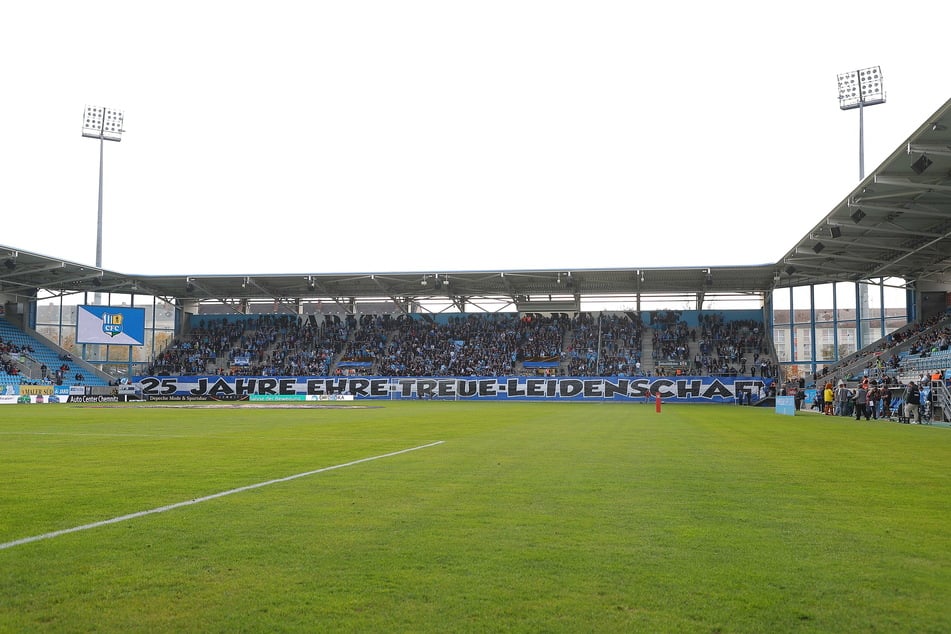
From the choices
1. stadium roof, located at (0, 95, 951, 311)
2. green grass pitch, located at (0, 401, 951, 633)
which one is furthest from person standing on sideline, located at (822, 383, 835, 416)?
green grass pitch, located at (0, 401, 951, 633)

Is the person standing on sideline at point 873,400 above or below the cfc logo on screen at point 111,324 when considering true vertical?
below

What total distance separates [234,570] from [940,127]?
86.1ft

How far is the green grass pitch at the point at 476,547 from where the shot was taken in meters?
4.28

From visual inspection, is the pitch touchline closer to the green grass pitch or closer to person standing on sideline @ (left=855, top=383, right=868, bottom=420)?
the green grass pitch

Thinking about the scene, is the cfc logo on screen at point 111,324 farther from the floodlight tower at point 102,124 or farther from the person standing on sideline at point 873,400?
the person standing on sideline at point 873,400

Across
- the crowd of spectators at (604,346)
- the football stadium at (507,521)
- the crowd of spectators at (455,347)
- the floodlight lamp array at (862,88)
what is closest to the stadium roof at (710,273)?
the football stadium at (507,521)

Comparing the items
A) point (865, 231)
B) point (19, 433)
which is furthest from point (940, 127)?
point (19, 433)

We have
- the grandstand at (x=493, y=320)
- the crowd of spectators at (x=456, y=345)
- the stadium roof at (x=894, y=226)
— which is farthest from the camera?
the crowd of spectators at (x=456, y=345)

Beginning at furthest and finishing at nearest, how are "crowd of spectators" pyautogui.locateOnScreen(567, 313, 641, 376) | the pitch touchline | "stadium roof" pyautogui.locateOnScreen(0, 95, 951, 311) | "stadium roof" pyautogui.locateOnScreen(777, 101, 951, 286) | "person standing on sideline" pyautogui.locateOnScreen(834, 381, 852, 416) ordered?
"crowd of spectators" pyautogui.locateOnScreen(567, 313, 641, 376)
"person standing on sideline" pyautogui.locateOnScreen(834, 381, 852, 416)
"stadium roof" pyautogui.locateOnScreen(0, 95, 951, 311)
"stadium roof" pyautogui.locateOnScreen(777, 101, 951, 286)
the pitch touchline

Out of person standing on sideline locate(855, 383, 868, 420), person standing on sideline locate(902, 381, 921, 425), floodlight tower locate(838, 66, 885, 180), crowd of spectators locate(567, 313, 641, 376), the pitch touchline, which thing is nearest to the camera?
the pitch touchline

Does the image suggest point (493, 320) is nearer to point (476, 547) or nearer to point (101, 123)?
point (101, 123)

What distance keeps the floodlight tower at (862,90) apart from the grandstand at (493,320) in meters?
9.91

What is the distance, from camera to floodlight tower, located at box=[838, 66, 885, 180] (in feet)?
159

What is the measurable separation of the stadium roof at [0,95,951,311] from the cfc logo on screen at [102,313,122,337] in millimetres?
3506
